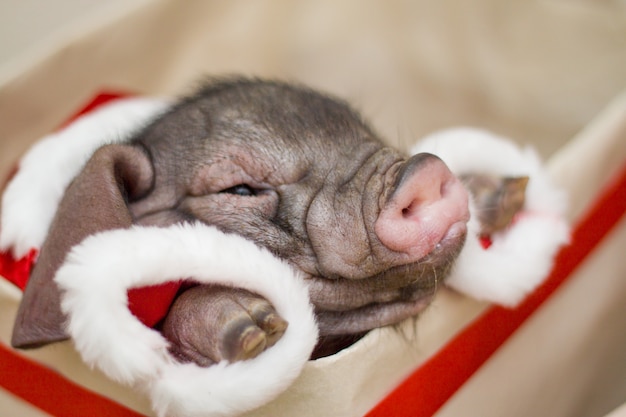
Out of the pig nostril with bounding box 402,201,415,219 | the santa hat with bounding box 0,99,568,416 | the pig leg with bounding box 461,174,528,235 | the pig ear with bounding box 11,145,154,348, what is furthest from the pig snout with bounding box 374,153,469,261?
the pig ear with bounding box 11,145,154,348

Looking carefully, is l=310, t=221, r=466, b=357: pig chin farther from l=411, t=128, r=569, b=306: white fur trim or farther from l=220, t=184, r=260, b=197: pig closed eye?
l=220, t=184, r=260, b=197: pig closed eye

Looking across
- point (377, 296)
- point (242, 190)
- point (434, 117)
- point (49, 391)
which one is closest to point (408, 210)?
point (377, 296)

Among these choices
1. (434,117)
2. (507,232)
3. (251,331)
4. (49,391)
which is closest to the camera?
(251,331)

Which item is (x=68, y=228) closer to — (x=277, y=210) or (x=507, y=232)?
(x=277, y=210)

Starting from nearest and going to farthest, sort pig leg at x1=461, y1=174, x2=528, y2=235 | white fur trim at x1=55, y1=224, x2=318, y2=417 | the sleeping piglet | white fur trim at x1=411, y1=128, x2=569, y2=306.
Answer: white fur trim at x1=55, y1=224, x2=318, y2=417 → the sleeping piglet → white fur trim at x1=411, y1=128, x2=569, y2=306 → pig leg at x1=461, y1=174, x2=528, y2=235

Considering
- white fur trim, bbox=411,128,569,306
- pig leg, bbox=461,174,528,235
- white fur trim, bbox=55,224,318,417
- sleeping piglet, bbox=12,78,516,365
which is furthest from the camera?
pig leg, bbox=461,174,528,235
